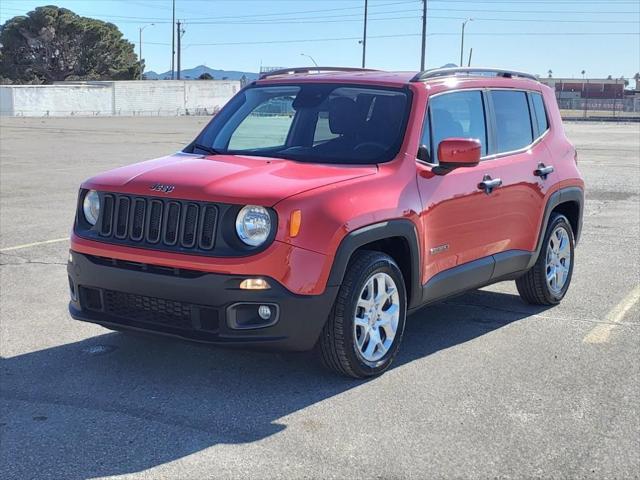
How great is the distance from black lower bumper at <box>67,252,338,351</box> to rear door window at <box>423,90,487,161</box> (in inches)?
61.6

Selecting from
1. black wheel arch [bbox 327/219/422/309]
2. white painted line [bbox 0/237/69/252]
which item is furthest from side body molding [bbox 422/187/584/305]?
white painted line [bbox 0/237/69/252]

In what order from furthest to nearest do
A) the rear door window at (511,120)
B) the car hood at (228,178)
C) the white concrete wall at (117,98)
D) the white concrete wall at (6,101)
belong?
the white concrete wall at (117,98) < the white concrete wall at (6,101) < the rear door window at (511,120) < the car hood at (228,178)

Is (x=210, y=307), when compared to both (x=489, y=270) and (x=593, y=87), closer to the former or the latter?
(x=489, y=270)

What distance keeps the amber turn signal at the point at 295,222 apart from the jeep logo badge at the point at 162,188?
72cm

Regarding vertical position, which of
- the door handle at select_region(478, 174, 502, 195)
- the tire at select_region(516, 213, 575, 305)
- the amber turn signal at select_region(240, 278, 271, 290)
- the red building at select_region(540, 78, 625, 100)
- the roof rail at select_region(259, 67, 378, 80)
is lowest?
the tire at select_region(516, 213, 575, 305)

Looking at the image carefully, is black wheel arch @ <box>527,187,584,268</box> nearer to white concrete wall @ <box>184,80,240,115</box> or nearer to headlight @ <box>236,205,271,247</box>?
headlight @ <box>236,205,271,247</box>

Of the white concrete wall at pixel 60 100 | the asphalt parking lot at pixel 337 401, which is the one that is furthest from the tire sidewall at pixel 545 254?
the white concrete wall at pixel 60 100

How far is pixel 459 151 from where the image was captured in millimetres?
5145

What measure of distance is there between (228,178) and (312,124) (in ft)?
3.99

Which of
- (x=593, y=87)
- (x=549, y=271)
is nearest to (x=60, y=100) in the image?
(x=549, y=271)

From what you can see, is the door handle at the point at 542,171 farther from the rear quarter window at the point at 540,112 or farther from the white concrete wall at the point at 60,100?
the white concrete wall at the point at 60,100

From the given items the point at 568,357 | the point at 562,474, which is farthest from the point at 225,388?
the point at 568,357

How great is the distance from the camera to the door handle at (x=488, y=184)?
564cm

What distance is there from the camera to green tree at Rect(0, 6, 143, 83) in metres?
77.8
